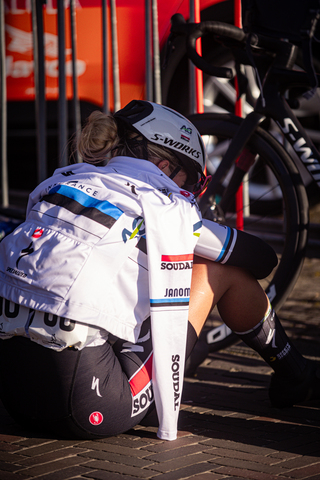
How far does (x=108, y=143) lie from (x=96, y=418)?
1.02 metres

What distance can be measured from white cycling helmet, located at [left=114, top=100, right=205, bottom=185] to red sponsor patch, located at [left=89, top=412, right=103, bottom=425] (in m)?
0.99

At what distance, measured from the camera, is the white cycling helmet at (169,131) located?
2322mm

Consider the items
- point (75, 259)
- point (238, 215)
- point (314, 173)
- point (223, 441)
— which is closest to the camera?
point (75, 259)

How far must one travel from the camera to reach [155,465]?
2.04m

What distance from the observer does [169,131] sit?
2.35 metres

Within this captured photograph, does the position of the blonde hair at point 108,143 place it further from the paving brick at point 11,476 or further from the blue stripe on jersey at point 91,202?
the paving brick at point 11,476

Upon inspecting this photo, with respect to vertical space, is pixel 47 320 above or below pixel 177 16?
below

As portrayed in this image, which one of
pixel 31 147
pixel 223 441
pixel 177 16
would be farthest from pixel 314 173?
pixel 31 147

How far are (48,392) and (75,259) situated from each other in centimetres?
49

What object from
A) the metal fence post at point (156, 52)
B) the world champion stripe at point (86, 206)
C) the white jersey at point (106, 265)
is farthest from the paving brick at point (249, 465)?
the metal fence post at point (156, 52)

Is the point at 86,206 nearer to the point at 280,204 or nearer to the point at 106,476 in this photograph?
the point at 106,476

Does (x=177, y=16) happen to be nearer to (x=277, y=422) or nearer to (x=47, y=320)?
(x=47, y=320)

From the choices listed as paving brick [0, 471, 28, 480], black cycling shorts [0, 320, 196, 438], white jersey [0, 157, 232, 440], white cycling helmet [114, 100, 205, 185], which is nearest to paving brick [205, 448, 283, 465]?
white jersey [0, 157, 232, 440]

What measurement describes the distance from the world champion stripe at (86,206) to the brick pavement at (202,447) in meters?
0.83
